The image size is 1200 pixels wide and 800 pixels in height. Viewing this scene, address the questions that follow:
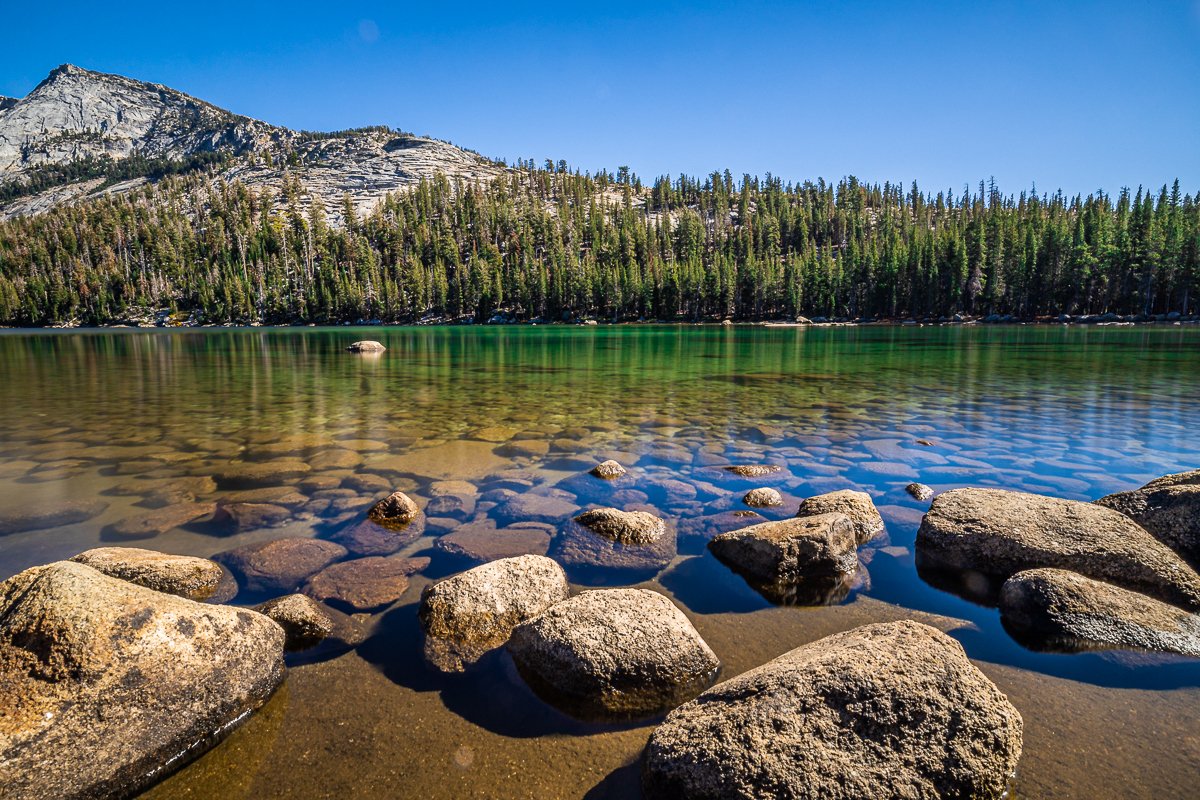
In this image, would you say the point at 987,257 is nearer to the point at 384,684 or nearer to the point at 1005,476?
the point at 1005,476

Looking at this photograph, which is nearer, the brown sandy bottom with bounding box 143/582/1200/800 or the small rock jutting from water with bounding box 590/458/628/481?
the brown sandy bottom with bounding box 143/582/1200/800

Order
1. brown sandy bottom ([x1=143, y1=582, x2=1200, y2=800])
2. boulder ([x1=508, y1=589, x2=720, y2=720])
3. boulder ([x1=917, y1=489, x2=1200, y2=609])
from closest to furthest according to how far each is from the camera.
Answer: brown sandy bottom ([x1=143, y1=582, x2=1200, y2=800]) < boulder ([x1=508, y1=589, x2=720, y2=720]) < boulder ([x1=917, y1=489, x2=1200, y2=609])

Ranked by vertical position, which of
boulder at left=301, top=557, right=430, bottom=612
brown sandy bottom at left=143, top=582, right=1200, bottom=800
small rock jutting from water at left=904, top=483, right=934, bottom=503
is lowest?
brown sandy bottom at left=143, top=582, right=1200, bottom=800

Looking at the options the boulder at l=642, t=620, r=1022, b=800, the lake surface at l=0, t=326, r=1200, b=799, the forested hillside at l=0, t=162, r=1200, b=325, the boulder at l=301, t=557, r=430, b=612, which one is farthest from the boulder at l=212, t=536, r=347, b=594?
the forested hillside at l=0, t=162, r=1200, b=325

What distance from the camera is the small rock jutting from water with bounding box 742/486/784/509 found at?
9414 millimetres

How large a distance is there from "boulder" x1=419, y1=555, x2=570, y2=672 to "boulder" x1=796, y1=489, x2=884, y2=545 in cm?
417

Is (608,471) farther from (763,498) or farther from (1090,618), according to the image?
(1090,618)

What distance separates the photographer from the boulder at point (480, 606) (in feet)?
17.8

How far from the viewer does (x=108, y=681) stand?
13.5 ft

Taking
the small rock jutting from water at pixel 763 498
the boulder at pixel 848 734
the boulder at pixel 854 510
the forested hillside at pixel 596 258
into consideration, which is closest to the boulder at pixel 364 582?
the boulder at pixel 848 734

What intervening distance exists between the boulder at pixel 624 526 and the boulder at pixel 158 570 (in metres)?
4.71

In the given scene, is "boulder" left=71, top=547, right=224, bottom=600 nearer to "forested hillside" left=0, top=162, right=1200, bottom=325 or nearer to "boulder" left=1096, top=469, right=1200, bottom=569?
"boulder" left=1096, top=469, right=1200, bottom=569

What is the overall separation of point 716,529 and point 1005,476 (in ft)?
A: 22.3

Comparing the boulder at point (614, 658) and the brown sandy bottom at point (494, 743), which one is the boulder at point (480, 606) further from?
the boulder at point (614, 658)
